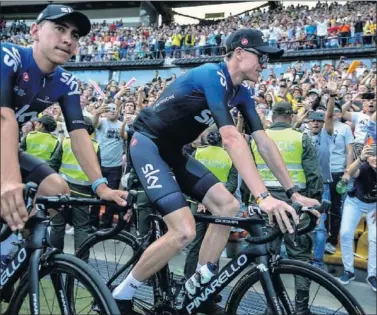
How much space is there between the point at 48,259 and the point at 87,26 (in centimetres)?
144

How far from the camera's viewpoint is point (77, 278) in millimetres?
2764

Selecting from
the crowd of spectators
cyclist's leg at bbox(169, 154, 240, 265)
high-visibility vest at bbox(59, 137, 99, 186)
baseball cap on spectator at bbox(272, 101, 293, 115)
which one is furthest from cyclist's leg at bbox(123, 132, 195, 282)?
the crowd of spectators

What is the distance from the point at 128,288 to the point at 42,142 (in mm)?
3949

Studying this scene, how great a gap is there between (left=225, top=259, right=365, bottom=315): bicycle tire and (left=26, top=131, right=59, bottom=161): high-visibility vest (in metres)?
4.20

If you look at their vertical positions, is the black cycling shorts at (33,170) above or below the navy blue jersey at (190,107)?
below

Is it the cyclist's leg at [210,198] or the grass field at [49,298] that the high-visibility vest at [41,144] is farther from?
the grass field at [49,298]

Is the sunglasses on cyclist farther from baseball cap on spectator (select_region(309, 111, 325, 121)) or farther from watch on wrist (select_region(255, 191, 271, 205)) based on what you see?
baseball cap on spectator (select_region(309, 111, 325, 121))

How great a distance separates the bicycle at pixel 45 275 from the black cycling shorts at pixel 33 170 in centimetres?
45

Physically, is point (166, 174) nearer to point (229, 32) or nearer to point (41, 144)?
point (41, 144)

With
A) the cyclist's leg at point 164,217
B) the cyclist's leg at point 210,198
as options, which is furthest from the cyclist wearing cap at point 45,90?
the cyclist's leg at point 210,198

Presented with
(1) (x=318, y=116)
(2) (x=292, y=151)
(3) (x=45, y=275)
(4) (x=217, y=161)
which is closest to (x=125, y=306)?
(3) (x=45, y=275)

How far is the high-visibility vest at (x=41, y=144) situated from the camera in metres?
6.85

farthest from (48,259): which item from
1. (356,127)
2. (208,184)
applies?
(356,127)

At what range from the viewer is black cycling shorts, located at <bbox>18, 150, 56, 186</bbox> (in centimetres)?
336
